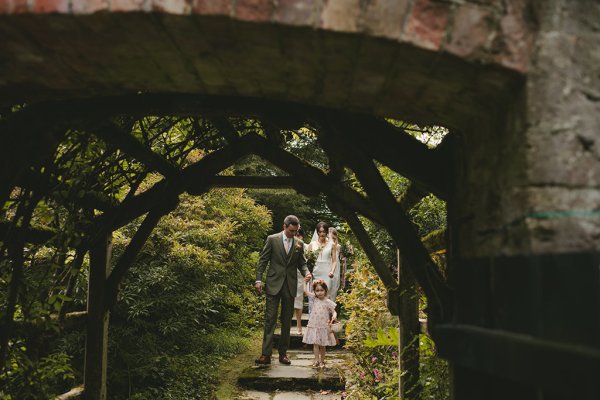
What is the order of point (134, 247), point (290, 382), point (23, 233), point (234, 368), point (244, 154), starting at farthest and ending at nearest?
point (234, 368), point (290, 382), point (134, 247), point (244, 154), point (23, 233)

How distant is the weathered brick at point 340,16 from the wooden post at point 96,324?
333cm

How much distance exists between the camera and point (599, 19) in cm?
164

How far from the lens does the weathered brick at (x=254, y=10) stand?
5.39 feet

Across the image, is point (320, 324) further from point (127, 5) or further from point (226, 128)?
point (127, 5)

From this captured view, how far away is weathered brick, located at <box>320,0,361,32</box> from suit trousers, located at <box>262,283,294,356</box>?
542 centimetres

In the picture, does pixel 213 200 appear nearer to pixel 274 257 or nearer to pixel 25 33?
pixel 274 257

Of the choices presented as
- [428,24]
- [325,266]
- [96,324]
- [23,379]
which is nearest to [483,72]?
[428,24]

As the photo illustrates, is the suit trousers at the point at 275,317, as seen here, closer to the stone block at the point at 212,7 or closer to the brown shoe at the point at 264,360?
the brown shoe at the point at 264,360

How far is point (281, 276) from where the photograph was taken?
6.83 meters

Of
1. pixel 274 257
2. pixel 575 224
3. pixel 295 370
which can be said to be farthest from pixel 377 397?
pixel 575 224

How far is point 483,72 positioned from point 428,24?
0.24 metres

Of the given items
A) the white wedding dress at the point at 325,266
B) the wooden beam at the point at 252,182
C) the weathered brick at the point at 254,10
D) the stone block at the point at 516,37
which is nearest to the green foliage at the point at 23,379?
the wooden beam at the point at 252,182

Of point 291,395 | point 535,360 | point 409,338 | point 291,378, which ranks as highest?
point 535,360

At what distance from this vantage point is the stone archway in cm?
158
